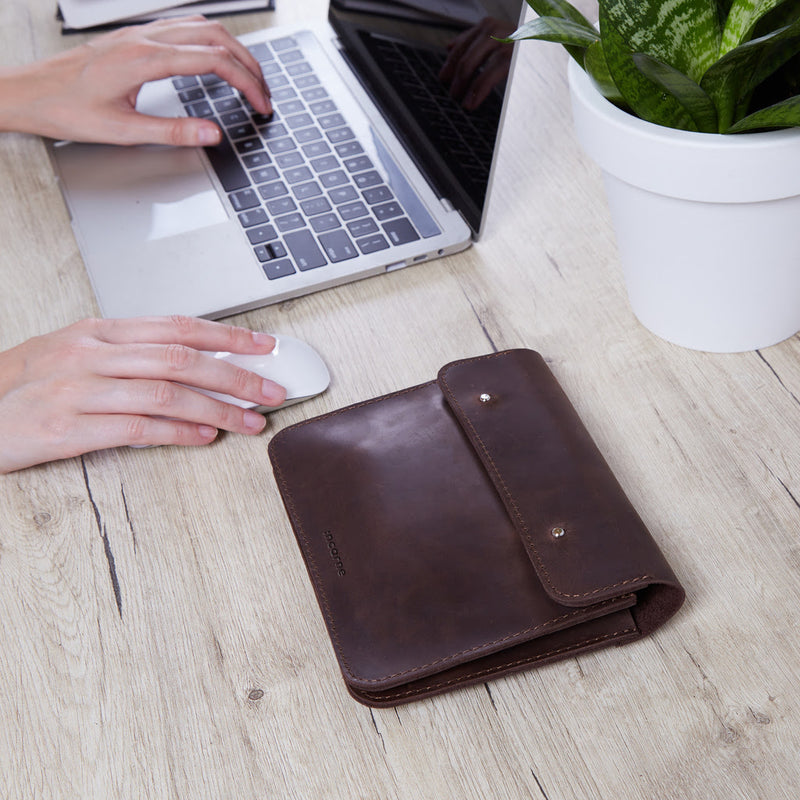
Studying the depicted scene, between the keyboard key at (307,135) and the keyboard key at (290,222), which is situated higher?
the keyboard key at (307,135)

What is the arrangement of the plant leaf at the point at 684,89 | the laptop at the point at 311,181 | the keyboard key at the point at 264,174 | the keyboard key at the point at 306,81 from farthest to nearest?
the keyboard key at the point at 306,81
the keyboard key at the point at 264,174
the laptop at the point at 311,181
the plant leaf at the point at 684,89

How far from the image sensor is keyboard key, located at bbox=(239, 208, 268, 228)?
821 millimetres

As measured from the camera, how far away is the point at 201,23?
37.9 inches

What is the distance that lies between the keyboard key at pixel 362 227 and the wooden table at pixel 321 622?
0.06m

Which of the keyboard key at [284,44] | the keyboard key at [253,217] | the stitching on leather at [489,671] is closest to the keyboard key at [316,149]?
the keyboard key at [253,217]

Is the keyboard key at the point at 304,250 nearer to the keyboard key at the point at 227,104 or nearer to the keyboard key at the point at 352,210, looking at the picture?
the keyboard key at the point at 352,210

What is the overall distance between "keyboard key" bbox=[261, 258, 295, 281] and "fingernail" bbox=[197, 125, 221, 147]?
0.61ft

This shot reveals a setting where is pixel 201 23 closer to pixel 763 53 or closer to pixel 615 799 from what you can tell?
pixel 763 53

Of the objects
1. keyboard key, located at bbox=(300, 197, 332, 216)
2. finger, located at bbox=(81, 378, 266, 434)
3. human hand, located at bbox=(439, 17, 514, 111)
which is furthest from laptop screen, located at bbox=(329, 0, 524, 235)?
finger, located at bbox=(81, 378, 266, 434)

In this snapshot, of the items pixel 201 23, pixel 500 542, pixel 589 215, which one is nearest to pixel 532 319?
pixel 589 215

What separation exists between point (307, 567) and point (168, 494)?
148 mm

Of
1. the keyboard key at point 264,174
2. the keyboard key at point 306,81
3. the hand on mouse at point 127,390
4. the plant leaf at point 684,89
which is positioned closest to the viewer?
the plant leaf at point 684,89

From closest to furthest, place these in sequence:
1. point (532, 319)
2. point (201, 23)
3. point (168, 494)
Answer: point (168, 494) < point (532, 319) < point (201, 23)

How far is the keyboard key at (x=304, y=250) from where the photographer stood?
30.9 inches
